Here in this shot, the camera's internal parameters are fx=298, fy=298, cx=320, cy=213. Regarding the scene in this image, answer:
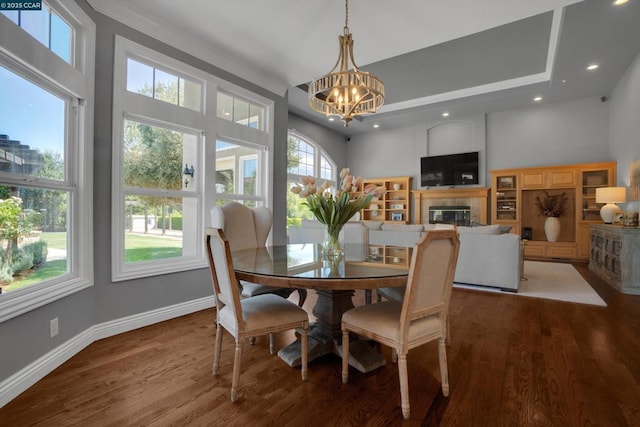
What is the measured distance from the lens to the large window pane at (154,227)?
9.28 feet

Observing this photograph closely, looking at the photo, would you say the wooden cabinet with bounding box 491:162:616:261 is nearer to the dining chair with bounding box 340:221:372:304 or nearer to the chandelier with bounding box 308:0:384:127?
the dining chair with bounding box 340:221:372:304

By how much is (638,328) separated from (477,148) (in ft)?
18.6

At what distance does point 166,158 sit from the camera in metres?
3.11

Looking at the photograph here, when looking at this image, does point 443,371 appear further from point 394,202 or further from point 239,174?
point 394,202

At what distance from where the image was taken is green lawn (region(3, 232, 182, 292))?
1.95 m

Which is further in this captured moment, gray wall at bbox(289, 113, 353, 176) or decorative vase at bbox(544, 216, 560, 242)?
gray wall at bbox(289, 113, 353, 176)

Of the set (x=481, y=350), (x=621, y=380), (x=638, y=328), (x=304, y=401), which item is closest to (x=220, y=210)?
(x=304, y=401)

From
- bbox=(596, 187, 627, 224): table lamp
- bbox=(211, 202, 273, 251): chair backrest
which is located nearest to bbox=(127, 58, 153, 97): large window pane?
bbox=(211, 202, 273, 251): chair backrest

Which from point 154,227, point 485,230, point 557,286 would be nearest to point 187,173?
point 154,227

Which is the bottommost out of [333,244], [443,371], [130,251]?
[443,371]

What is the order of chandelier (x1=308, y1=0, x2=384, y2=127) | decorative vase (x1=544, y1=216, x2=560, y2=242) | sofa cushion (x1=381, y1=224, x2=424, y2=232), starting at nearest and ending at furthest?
chandelier (x1=308, y1=0, x2=384, y2=127) < sofa cushion (x1=381, y1=224, x2=424, y2=232) < decorative vase (x1=544, y1=216, x2=560, y2=242)

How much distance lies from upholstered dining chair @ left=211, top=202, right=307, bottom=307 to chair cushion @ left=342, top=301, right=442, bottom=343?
92 centimetres

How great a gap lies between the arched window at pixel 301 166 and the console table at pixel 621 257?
466 cm

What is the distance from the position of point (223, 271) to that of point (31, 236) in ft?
4.54
